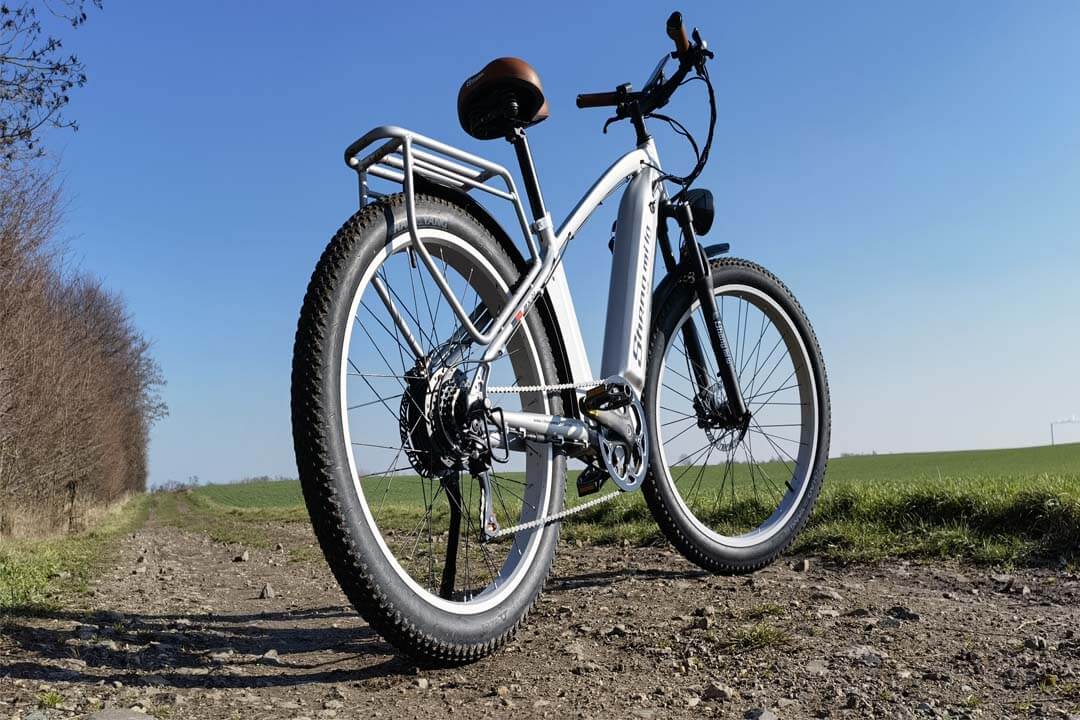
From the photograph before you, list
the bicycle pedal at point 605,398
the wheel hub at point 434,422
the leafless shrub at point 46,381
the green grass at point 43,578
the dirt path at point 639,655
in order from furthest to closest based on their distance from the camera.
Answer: the leafless shrub at point 46,381 < the green grass at point 43,578 < the bicycle pedal at point 605,398 < the wheel hub at point 434,422 < the dirt path at point 639,655

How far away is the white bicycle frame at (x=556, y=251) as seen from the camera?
255cm

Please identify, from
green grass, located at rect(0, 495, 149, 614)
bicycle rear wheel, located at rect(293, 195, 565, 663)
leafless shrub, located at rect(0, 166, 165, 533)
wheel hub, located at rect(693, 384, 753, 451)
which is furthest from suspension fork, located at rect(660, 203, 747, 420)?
leafless shrub, located at rect(0, 166, 165, 533)

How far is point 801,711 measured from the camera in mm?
1976

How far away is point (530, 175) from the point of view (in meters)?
3.19

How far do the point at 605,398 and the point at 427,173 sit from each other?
3.85 ft

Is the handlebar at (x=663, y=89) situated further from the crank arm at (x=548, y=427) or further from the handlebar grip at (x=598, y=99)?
the crank arm at (x=548, y=427)

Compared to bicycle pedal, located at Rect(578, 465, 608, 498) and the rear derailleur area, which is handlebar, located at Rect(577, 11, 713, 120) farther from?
the rear derailleur area

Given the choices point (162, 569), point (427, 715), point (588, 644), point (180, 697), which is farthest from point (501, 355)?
point (162, 569)

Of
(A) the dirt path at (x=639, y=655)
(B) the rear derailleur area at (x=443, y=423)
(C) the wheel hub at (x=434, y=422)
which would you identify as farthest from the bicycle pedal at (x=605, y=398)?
(A) the dirt path at (x=639, y=655)

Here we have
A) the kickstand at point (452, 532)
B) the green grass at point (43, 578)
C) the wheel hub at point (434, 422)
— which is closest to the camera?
the wheel hub at point (434, 422)

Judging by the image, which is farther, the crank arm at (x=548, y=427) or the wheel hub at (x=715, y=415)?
the wheel hub at (x=715, y=415)

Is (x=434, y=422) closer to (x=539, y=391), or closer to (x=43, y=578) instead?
(x=539, y=391)

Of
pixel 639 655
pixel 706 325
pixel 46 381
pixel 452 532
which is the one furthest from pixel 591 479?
pixel 46 381

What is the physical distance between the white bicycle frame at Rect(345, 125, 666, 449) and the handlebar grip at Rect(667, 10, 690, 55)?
52 centimetres
